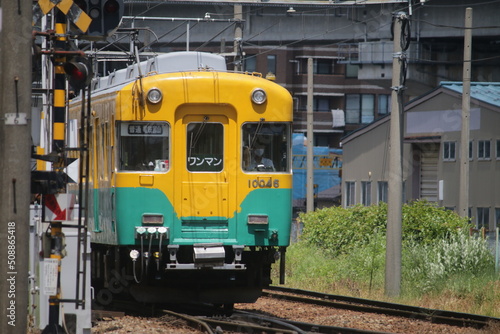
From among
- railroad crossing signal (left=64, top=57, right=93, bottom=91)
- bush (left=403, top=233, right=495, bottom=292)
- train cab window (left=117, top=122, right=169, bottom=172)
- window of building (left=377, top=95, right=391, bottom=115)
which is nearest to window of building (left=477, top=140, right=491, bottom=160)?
bush (left=403, top=233, right=495, bottom=292)

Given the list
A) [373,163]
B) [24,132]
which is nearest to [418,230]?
[24,132]

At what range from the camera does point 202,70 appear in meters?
13.6

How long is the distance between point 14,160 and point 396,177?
10554 millimetres

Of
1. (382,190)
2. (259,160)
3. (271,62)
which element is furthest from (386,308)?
(271,62)

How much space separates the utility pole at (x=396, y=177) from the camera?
57.3 ft

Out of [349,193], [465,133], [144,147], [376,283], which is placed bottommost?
[376,283]

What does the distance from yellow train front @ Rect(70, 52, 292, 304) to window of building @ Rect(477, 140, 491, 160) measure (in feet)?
68.8

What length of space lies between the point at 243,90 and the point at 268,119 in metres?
0.54

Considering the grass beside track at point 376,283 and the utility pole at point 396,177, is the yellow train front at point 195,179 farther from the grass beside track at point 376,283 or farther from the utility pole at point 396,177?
the utility pole at point 396,177

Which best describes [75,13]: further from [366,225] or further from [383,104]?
[383,104]

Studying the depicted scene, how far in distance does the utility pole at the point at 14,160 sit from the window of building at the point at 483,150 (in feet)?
88.1

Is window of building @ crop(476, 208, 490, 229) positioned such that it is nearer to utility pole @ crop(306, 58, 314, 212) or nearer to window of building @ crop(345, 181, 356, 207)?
utility pole @ crop(306, 58, 314, 212)

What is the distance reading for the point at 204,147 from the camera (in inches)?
518

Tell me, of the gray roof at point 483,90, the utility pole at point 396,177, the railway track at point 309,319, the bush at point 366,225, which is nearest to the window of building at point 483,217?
the gray roof at point 483,90
